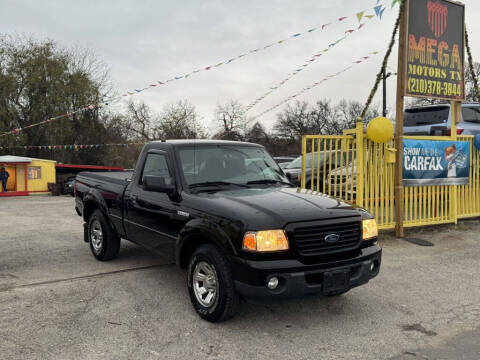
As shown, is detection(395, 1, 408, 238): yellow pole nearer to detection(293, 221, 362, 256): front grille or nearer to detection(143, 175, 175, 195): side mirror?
detection(293, 221, 362, 256): front grille

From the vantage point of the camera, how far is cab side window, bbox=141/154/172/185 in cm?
473

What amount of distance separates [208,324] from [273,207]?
126 cm

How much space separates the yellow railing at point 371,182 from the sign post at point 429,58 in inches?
7.1

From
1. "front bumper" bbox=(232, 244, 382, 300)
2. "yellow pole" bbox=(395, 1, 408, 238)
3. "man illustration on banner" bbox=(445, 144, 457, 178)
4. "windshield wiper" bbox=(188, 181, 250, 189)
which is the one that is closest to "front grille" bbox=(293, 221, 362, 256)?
"front bumper" bbox=(232, 244, 382, 300)

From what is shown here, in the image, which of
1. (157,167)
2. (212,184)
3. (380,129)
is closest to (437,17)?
(380,129)

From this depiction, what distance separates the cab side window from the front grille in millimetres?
1744

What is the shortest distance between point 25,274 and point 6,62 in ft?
110

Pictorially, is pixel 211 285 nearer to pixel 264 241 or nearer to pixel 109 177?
pixel 264 241

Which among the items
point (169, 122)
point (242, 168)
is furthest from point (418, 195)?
point (169, 122)

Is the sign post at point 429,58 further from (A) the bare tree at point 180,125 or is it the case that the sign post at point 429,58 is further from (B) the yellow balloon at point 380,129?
(A) the bare tree at point 180,125

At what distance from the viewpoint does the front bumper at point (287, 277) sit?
338 centimetres

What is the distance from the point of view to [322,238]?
11.8ft

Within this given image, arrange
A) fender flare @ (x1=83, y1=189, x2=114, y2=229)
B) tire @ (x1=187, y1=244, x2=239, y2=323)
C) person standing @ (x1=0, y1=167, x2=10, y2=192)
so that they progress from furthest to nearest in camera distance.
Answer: person standing @ (x1=0, y1=167, x2=10, y2=192), fender flare @ (x1=83, y1=189, x2=114, y2=229), tire @ (x1=187, y1=244, x2=239, y2=323)

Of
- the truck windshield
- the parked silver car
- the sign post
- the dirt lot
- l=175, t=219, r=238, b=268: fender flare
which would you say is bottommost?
the dirt lot
